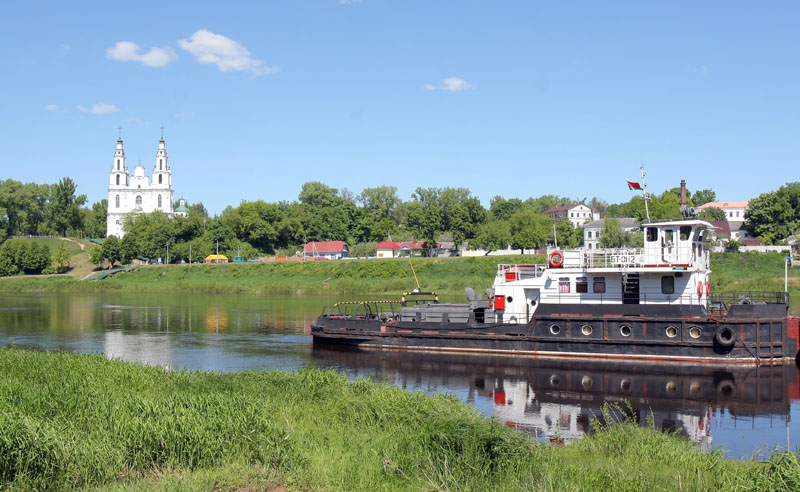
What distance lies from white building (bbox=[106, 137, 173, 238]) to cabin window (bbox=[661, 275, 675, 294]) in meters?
135

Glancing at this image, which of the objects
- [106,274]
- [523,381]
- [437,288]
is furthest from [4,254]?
[523,381]

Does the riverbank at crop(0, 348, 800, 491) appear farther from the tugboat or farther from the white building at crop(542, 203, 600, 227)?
the white building at crop(542, 203, 600, 227)

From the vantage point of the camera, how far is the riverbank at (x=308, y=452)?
12.3 metres

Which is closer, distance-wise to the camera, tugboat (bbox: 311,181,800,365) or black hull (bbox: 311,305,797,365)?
black hull (bbox: 311,305,797,365)

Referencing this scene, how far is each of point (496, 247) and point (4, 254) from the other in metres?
72.5

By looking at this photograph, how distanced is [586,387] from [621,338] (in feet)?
15.0

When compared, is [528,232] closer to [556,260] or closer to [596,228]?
[596,228]

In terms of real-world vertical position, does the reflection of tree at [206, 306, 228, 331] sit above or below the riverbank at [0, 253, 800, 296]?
below

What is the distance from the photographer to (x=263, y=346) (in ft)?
117

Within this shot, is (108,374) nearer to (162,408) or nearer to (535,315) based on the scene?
(162,408)

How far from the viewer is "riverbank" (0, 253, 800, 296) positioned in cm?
6919

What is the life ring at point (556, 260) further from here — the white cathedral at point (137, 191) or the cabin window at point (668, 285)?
the white cathedral at point (137, 191)

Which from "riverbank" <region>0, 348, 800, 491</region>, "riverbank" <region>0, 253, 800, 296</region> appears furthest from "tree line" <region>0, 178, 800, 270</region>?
"riverbank" <region>0, 348, 800, 491</region>

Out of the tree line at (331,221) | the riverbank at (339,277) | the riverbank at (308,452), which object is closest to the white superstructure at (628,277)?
the riverbank at (308,452)
